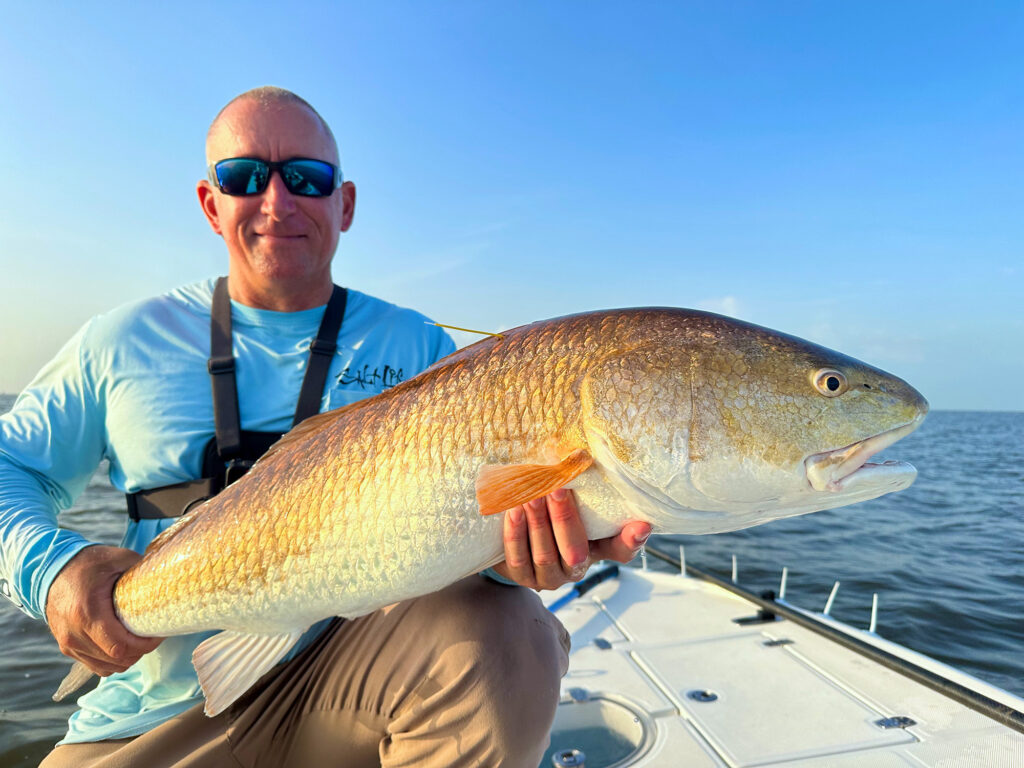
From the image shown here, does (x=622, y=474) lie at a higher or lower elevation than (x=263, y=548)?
higher

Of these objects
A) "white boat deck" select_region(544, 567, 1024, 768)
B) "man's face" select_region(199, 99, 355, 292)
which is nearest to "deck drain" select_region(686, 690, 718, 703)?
"white boat deck" select_region(544, 567, 1024, 768)

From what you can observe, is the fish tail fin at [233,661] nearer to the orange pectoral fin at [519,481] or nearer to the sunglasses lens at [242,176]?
the orange pectoral fin at [519,481]

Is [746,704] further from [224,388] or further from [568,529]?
[224,388]

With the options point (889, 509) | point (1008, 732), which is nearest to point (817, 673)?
point (1008, 732)

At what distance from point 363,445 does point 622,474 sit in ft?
2.88

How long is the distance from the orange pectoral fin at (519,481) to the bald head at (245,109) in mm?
2234

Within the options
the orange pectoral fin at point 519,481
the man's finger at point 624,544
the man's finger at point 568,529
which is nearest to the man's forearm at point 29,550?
the orange pectoral fin at point 519,481

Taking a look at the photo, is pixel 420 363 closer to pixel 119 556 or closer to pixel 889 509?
pixel 119 556

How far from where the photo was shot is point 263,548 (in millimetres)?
2090

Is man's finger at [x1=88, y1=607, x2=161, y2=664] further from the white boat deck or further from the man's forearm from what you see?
the white boat deck

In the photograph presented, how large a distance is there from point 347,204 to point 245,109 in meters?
0.74

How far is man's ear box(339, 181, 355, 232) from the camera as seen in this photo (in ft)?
11.9

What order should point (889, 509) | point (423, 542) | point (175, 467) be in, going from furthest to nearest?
point (889, 509)
point (175, 467)
point (423, 542)

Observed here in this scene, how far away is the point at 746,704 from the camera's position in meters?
3.73
